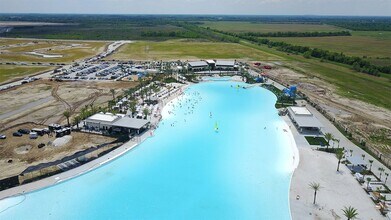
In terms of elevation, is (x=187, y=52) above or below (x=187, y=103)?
above

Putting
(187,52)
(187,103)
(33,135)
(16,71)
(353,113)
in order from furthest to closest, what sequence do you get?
(187,52)
(16,71)
(187,103)
(353,113)
(33,135)

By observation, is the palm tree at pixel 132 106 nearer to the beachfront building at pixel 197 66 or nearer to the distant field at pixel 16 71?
the beachfront building at pixel 197 66

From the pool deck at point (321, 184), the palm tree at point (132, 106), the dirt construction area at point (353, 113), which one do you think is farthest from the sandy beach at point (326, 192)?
the palm tree at point (132, 106)

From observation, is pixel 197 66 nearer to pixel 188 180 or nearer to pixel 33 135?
pixel 33 135

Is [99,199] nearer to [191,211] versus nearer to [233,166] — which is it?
[191,211]

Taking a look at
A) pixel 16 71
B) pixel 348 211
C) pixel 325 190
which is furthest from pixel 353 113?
pixel 16 71

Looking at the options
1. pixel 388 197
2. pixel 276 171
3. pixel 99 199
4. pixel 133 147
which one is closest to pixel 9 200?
pixel 99 199

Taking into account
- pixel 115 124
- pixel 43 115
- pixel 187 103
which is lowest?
pixel 43 115
